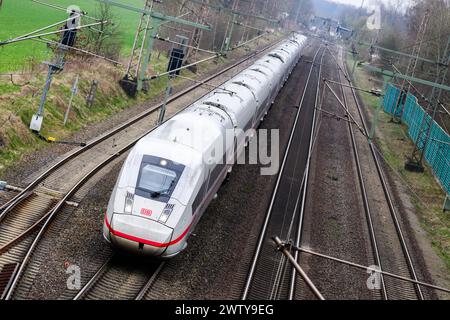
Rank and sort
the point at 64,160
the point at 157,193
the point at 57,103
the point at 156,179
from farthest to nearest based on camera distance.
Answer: the point at 57,103
the point at 64,160
the point at 156,179
the point at 157,193

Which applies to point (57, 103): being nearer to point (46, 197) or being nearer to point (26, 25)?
point (46, 197)

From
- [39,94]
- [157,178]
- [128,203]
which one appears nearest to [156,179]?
[157,178]

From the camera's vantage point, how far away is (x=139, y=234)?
1413cm

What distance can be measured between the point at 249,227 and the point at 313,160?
1070 centimetres

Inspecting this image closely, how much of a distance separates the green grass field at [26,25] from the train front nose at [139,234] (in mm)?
17194

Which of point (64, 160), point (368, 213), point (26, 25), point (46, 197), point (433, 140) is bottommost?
point (46, 197)

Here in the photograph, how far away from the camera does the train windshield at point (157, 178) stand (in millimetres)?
14883

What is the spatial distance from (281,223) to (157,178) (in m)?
6.39

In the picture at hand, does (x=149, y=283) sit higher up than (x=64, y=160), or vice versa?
(x=64, y=160)

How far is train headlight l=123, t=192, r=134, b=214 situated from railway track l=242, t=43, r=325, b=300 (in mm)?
3584

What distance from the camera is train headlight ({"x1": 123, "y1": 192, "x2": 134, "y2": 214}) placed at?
14440 millimetres

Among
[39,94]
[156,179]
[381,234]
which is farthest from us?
[39,94]

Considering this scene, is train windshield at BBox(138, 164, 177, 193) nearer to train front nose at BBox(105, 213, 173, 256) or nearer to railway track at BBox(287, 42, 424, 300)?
train front nose at BBox(105, 213, 173, 256)

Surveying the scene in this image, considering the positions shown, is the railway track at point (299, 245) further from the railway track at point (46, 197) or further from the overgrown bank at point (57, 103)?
the overgrown bank at point (57, 103)
